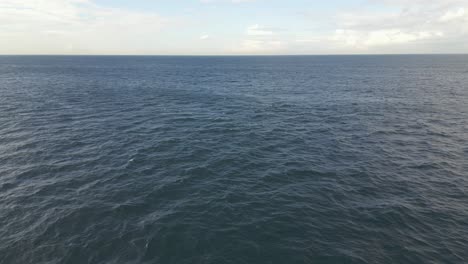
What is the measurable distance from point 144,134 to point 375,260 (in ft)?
158

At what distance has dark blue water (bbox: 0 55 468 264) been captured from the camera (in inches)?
1055

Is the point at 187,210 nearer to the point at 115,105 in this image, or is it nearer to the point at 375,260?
the point at 375,260

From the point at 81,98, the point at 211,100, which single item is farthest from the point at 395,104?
the point at 81,98

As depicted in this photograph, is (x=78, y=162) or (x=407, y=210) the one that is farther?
(x=78, y=162)

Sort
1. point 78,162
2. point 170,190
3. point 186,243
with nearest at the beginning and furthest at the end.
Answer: point 186,243 → point 170,190 → point 78,162

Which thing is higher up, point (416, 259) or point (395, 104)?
point (395, 104)

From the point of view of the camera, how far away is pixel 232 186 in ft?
127

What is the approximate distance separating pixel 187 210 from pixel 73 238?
39.8 feet

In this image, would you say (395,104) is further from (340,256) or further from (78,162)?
(78,162)

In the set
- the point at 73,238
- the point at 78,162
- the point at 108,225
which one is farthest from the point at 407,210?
the point at 78,162

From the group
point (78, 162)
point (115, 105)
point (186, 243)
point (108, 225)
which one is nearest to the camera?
point (186, 243)

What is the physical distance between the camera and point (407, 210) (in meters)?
32.9

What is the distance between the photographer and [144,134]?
192 feet

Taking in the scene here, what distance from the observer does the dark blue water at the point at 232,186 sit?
2680cm
